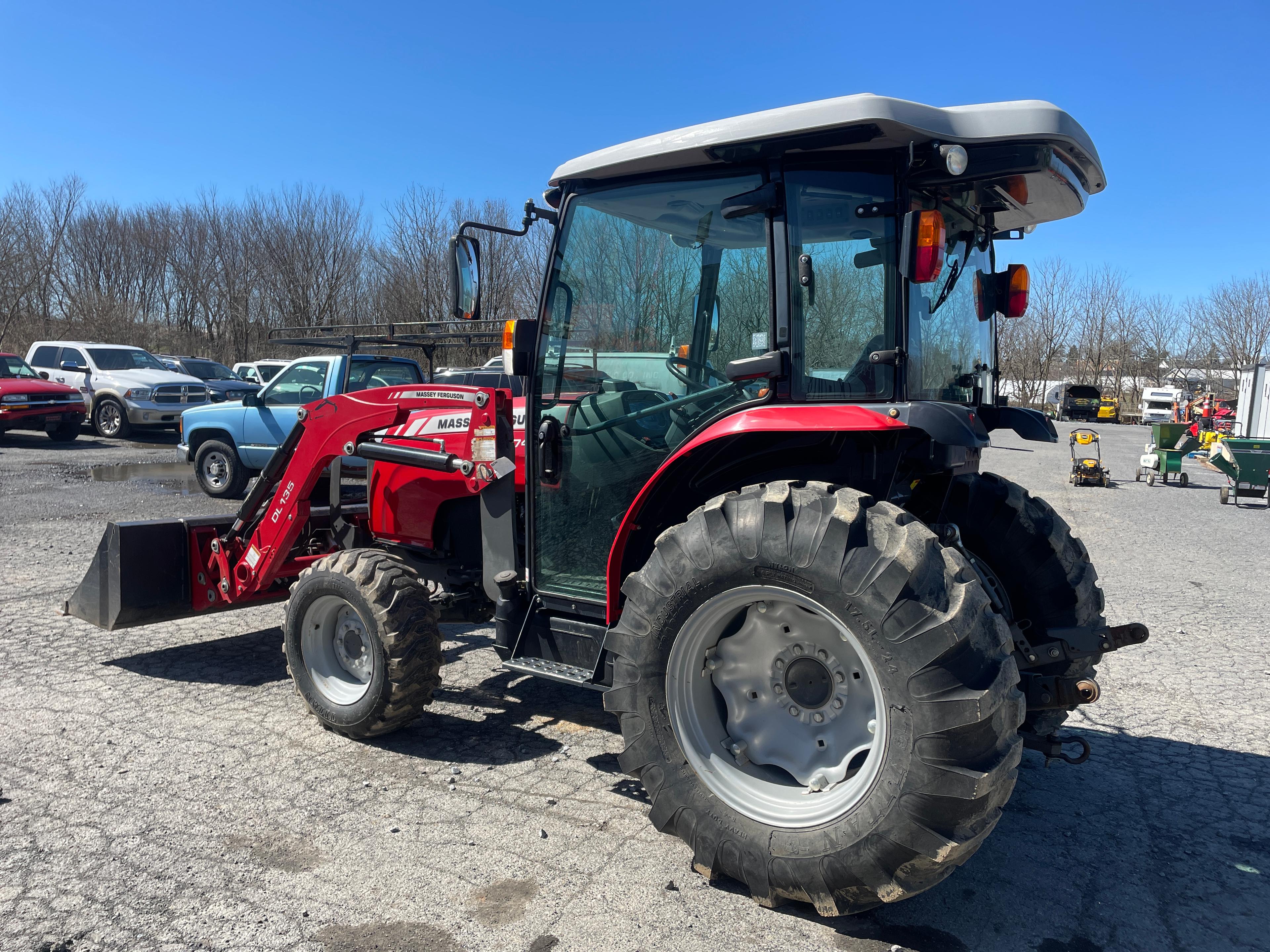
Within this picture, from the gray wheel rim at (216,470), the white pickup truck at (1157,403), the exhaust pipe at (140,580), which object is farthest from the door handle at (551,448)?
the white pickup truck at (1157,403)

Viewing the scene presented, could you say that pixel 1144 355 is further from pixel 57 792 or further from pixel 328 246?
pixel 57 792

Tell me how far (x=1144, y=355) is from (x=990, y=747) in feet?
176

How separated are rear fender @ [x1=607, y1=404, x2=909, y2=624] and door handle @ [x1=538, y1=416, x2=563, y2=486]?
40 cm

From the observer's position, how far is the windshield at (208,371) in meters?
24.2

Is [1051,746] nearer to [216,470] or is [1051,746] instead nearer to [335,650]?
[335,650]

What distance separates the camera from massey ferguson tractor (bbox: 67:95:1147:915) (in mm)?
2619

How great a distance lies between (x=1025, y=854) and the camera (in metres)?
3.25

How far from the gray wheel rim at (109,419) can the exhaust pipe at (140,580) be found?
16.3m

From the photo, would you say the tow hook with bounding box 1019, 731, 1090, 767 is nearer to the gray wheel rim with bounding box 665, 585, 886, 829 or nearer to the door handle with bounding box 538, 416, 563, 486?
the gray wheel rim with bounding box 665, 585, 886, 829

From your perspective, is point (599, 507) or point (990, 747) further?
point (599, 507)

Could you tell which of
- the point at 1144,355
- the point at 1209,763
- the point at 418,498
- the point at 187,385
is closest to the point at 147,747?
the point at 418,498

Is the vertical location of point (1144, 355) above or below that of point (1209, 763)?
above

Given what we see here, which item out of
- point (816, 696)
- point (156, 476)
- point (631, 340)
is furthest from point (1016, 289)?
point (156, 476)

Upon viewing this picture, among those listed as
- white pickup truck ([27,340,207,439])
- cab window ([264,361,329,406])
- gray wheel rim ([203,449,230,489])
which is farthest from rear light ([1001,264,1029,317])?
white pickup truck ([27,340,207,439])
